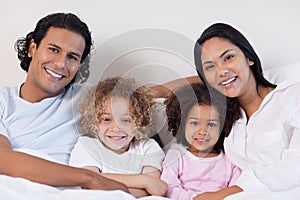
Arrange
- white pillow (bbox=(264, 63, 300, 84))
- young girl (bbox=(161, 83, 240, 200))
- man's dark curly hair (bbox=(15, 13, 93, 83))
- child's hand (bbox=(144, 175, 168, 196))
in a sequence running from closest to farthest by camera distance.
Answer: child's hand (bbox=(144, 175, 168, 196)) < young girl (bbox=(161, 83, 240, 200)) < white pillow (bbox=(264, 63, 300, 84)) < man's dark curly hair (bbox=(15, 13, 93, 83))

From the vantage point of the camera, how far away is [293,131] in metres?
1.32

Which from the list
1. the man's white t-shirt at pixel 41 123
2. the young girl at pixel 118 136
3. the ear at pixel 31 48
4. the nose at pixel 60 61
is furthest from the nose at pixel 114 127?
the ear at pixel 31 48

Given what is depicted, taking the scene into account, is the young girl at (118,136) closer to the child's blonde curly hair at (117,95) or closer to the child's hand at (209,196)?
the child's blonde curly hair at (117,95)

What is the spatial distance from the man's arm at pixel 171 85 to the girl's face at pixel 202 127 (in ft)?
0.57

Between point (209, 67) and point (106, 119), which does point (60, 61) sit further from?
point (209, 67)

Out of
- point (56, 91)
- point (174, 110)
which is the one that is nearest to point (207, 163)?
point (174, 110)

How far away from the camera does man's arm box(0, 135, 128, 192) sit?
1.27 metres

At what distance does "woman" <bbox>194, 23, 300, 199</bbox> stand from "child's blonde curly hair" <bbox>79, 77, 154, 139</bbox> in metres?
0.21

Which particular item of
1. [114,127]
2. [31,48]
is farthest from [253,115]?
[31,48]

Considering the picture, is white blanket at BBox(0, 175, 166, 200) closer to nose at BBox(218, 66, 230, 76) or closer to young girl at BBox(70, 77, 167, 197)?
young girl at BBox(70, 77, 167, 197)

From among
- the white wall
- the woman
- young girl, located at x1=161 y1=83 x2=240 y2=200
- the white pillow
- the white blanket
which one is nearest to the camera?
the white blanket

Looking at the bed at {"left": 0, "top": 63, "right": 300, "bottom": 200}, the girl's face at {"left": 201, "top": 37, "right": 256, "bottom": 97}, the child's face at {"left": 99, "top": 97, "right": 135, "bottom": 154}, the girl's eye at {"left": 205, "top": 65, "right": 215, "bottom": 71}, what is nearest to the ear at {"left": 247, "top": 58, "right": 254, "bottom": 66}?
the girl's face at {"left": 201, "top": 37, "right": 256, "bottom": 97}

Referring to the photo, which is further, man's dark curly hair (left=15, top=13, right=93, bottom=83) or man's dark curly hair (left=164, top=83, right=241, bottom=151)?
man's dark curly hair (left=15, top=13, right=93, bottom=83)

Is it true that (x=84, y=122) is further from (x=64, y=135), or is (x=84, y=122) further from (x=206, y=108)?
(x=206, y=108)
